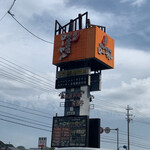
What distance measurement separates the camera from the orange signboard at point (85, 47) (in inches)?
2156

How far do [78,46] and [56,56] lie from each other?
18.8 feet

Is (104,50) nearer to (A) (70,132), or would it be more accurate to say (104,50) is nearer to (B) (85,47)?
(B) (85,47)

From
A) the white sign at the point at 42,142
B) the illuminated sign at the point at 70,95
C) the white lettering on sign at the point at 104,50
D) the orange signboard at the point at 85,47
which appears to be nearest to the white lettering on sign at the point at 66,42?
the orange signboard at the point at 85,47

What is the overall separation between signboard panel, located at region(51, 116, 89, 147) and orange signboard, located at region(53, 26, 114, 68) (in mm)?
11549

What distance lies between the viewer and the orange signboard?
180 feet

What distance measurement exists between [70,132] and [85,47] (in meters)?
16.0

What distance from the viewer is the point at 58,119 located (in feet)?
179

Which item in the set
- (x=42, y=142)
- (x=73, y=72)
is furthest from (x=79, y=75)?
(x=42, y=142)

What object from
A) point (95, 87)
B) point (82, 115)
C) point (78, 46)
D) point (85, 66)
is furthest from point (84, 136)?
point (78, 46)

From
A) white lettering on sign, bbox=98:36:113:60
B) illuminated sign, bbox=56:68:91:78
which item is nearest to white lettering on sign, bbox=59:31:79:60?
illuminated sign, bbox=56:68:91:78

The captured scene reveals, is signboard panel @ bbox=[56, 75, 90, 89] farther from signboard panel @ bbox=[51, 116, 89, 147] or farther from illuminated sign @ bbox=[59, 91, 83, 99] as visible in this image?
signboard panel @ bbox=[51, 116, 89, 147]

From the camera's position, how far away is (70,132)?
51.8 m

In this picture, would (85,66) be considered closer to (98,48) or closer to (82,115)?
(98,48)

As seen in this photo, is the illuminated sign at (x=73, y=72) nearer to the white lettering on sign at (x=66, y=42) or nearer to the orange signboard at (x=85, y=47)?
the orange signboard at (x=85, y=47)
